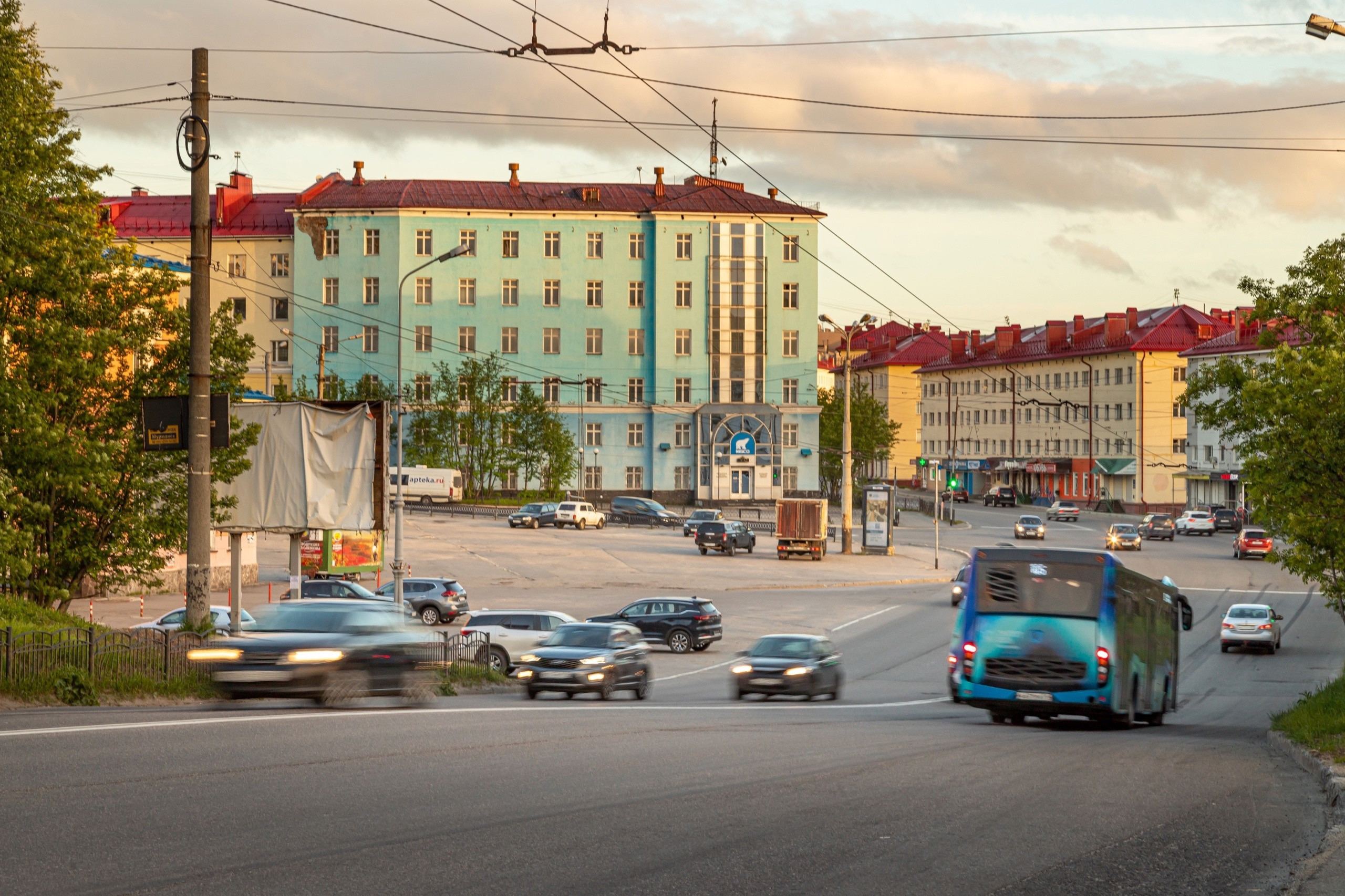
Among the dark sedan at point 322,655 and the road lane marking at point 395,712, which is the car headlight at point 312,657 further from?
the road lane marking at point 395,712

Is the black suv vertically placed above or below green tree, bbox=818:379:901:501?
below

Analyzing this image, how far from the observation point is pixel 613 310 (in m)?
106

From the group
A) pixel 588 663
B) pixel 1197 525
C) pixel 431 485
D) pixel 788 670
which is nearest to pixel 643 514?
pixel 431 485

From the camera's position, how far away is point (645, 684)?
28.3 meters

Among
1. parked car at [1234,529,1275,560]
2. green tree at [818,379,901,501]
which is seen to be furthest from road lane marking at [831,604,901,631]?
green tree at [818,379,901,501]

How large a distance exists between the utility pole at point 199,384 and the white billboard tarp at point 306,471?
9482mm

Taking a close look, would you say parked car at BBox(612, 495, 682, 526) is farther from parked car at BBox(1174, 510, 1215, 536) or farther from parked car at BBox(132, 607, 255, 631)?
parked car at BBox(132, 607, 255, 631)

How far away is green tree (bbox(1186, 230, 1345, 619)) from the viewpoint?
26.2m

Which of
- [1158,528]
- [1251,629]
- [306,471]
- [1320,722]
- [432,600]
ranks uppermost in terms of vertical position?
[306,471]

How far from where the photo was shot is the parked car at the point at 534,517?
273 ft

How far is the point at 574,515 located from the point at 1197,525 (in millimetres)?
41748

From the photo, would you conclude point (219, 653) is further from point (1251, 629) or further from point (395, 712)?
point (1251, 629)

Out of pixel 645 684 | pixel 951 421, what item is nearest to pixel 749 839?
pixel 645 684

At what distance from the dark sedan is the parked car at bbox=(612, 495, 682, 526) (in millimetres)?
70446
